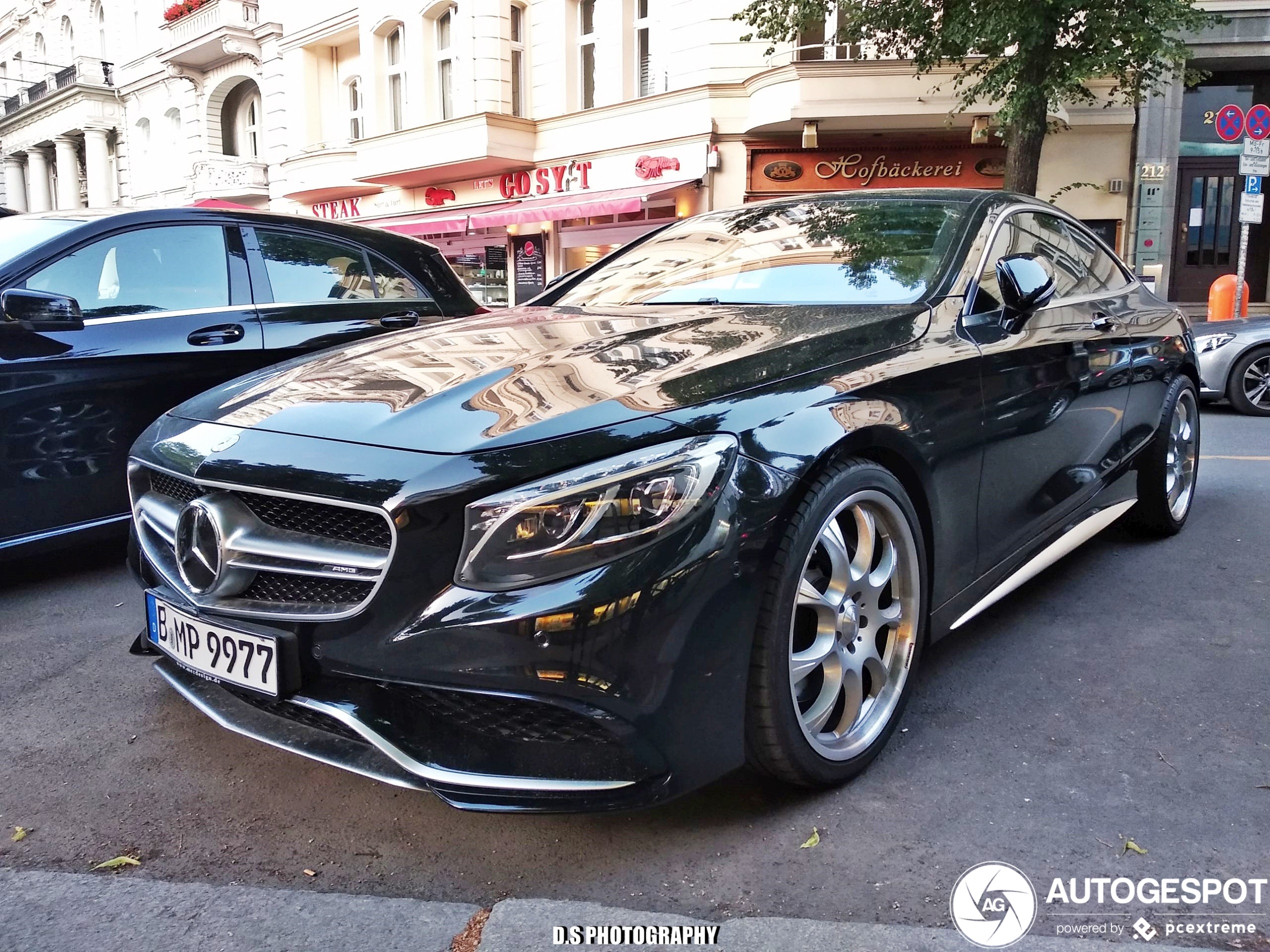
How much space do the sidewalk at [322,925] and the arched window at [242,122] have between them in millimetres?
27437

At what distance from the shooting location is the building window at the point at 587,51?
17.7 metres

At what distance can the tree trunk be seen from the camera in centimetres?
1082

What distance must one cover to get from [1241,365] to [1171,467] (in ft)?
17.5

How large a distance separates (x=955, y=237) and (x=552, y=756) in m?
1.99

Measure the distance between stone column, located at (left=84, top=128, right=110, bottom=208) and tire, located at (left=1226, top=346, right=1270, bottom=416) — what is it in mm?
31659

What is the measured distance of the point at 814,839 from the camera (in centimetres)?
204

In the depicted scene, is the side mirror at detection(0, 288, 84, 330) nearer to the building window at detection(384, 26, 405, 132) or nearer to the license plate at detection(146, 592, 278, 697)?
the license plate at detection(146, 592, 278, 697)

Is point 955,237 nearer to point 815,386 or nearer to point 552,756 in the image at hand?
point 815,386

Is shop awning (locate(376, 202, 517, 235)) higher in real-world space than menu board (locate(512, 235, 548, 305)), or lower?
higher

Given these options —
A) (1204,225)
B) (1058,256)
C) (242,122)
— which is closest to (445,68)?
(242,122)

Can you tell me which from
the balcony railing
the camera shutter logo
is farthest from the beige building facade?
the camera shutter logo

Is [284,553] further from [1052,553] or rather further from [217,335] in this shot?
[217,335]

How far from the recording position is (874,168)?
15.2 metres

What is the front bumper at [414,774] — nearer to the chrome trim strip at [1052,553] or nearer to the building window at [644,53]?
the chrome trim strip at [1052,553]
